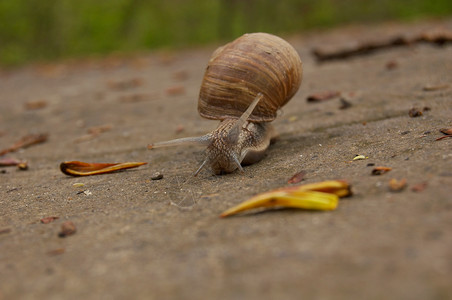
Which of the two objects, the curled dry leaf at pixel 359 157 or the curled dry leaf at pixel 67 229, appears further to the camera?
the curled dry leaf at pixel 359 157

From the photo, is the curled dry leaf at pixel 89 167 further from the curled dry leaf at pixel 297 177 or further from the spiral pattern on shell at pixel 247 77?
the curled dry leaf at pixel 297 177

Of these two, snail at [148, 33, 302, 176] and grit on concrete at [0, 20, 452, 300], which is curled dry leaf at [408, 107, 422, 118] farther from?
snail at [148, 33, 302, 176]

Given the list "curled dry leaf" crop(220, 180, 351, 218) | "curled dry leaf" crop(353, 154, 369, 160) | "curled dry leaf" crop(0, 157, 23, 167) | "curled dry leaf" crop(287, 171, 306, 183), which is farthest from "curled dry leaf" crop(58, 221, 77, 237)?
"curled dry leaf" crop(0, 157, 23, 167)

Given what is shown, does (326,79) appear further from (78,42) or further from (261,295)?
(78,42)

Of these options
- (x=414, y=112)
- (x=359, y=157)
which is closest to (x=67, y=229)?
(x=359, y=157)

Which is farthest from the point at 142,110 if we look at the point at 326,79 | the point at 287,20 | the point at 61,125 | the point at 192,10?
the point at 287,20

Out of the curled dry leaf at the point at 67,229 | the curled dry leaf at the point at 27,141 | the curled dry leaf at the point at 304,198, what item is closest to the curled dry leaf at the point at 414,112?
the curled dry leaf at the point at 304,198
